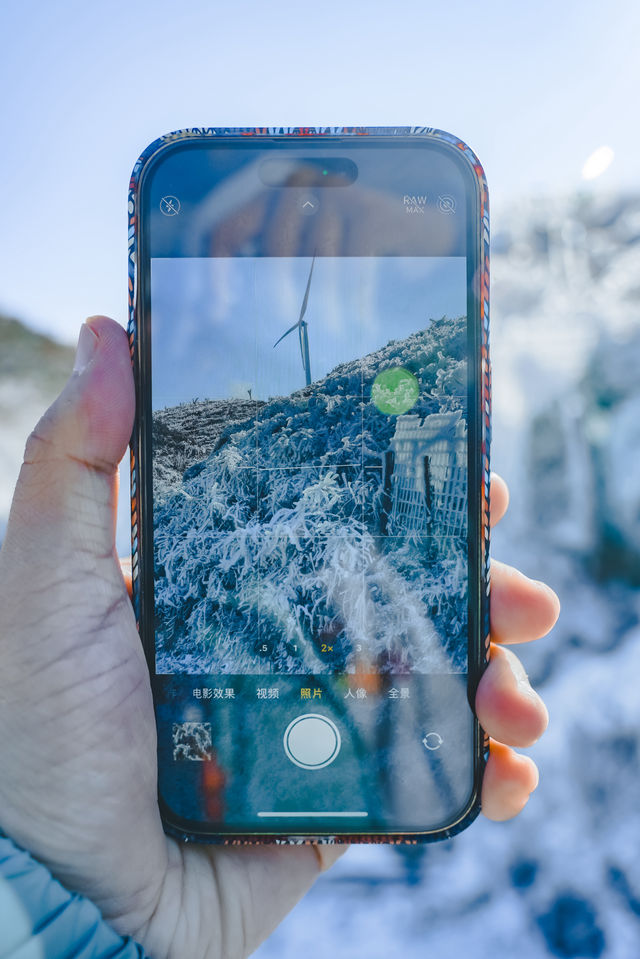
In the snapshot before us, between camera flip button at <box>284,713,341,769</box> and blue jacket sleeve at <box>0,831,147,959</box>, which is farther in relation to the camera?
camera flip button at <box>284,713,341,769</box>

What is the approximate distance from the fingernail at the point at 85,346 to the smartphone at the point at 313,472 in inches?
1.3

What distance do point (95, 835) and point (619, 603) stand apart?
5.26ft

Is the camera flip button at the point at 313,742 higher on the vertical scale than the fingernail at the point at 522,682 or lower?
lower

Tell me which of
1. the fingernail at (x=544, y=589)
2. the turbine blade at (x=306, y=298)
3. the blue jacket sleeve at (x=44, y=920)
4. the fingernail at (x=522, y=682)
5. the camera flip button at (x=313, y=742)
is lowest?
the blue jacket sleeve at (x=44, y=920)

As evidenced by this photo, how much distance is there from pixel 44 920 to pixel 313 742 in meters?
0.23

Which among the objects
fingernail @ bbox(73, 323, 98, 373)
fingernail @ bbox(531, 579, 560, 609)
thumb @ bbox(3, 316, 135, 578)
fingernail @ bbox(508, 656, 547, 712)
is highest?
fingernail @ bbox(73, 323, 98, 373)

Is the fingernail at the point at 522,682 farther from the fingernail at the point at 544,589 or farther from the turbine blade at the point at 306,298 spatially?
the turbine blade at the point at 306,298

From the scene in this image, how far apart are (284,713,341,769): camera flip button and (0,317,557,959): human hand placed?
0.12 metres

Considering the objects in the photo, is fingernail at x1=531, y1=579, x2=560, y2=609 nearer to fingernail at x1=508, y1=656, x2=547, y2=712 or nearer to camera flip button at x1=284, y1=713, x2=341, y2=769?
fingernail at x1=508, y1=656, x2=547, y2=712

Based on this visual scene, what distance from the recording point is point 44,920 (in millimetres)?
388

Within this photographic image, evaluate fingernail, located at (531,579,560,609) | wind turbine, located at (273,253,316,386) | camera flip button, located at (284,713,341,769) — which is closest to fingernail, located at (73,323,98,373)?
wind turbine, located at (273,253,316,386)

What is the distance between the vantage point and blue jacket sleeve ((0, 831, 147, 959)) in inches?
14.7

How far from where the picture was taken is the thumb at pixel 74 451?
45cm

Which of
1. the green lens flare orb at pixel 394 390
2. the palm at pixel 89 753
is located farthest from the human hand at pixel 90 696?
the green lens flare orb at pixel 394 390
